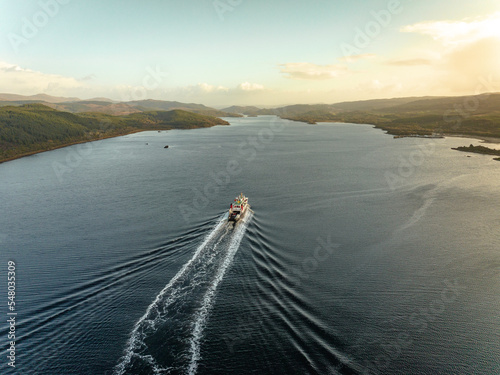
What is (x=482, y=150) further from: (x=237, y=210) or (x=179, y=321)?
(x=179, y=321)

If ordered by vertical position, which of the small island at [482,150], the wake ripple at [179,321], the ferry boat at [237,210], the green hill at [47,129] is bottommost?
the wake ripple at [179,321]

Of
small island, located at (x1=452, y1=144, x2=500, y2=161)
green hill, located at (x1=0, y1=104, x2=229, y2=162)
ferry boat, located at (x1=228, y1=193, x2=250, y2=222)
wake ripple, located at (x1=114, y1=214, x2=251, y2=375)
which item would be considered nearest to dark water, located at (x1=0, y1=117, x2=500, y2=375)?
wake ripple, located at (x1=114, y1=214, x2=251, y2=375)

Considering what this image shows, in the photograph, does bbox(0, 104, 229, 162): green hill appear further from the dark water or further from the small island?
the small island

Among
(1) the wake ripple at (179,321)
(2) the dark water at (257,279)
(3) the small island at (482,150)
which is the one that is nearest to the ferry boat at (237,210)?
(2) the dark water at (257,279)

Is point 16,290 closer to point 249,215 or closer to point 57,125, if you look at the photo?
point 249,215

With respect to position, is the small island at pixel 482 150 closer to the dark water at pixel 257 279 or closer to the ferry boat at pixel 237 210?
the dark water at pixel 257 279

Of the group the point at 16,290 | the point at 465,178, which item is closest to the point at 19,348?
the point at 16,290
